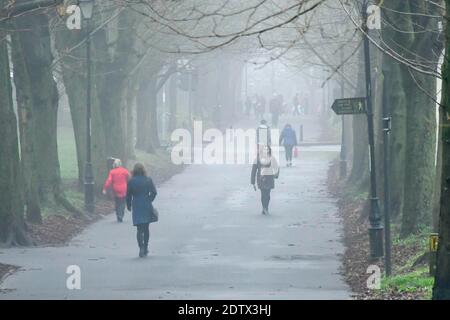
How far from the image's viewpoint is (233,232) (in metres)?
28.5

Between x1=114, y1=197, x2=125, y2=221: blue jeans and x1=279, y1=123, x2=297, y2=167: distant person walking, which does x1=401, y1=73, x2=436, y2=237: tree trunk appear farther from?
x1=279, y1=123, x2=297, y2=167: distant person walking

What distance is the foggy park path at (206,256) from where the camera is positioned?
1814cm

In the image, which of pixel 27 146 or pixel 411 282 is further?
pixel 27 146

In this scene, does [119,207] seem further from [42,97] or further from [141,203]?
[141,203]

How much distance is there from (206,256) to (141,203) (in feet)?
5.46

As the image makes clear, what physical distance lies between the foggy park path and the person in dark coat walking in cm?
Result: 39

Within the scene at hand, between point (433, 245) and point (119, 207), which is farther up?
point (433, 245)

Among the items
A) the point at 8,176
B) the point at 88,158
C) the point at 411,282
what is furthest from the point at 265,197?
the point at 411,282

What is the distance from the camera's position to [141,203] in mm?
22938

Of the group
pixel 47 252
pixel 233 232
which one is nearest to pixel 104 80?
pixel 233 232

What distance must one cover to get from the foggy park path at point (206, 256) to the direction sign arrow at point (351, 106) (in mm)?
2639

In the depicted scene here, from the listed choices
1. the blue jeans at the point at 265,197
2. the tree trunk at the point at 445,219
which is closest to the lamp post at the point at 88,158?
the blue jeans at the point at 265,197
